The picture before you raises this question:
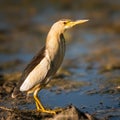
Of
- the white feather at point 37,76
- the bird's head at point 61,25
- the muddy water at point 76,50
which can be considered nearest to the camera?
the white feather at point 37,76

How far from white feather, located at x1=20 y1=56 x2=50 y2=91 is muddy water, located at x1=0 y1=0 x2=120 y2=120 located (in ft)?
2.53

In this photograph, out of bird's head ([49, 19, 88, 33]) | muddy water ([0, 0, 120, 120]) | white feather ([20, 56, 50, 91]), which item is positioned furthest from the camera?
muddy water ([0, 0, 120, 120])

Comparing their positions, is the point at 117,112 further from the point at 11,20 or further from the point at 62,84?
the point at 11,20

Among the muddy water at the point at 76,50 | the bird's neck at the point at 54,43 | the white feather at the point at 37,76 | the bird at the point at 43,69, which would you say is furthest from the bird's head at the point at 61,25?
the muddy water at the point at 76,50

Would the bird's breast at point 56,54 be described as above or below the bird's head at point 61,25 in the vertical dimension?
below

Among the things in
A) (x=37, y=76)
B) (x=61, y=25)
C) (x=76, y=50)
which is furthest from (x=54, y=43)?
(x=76, y=50)

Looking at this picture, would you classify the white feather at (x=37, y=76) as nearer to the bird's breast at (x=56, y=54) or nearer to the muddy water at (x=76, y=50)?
the bird's breast at (x=56, y=54)

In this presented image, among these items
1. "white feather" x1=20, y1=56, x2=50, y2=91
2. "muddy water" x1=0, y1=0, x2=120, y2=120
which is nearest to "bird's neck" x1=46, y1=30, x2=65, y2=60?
"white feather" x1=20, y1=56, x2=50, y2=91

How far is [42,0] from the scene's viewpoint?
24094mm

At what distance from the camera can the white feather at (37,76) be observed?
8469 millimetres

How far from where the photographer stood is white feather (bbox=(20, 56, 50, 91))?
8.47m

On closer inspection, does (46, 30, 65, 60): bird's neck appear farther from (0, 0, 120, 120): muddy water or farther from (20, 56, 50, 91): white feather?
(0, 0, 120, 120): muddy water

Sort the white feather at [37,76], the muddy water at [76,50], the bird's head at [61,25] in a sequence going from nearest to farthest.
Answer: the white feather at [37,76] < the bird's head at [61,25] < the muddy water at [76,50]

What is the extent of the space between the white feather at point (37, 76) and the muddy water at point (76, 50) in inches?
30.3
